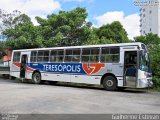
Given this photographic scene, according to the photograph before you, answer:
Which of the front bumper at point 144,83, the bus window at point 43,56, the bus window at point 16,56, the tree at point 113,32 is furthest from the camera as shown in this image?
the tree at point 113,32

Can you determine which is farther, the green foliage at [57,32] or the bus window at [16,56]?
the green foliage at [57,32]

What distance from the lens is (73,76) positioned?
65.4 ft

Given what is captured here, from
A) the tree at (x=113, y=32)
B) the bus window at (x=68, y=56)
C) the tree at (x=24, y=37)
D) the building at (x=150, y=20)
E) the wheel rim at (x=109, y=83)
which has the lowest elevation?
the wheel rim at (x=109, y=83)

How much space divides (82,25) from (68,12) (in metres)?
1.96

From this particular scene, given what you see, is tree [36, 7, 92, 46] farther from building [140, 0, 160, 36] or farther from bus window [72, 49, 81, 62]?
building [140, 0, 160, 36]

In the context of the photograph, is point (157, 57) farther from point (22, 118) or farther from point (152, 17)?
point (152, 17)

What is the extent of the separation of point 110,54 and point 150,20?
87001 millimetres

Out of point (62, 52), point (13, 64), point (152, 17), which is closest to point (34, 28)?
point (13, 64)

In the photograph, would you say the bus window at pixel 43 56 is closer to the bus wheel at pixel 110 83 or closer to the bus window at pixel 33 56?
the bus window at pixel 33 56

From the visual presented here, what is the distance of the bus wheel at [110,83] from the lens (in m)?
17.7

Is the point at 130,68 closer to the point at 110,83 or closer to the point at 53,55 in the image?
the point at 110,83

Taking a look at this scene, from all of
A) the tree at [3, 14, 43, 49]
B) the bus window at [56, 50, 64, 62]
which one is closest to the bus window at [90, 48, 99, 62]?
the bus window at [56, 50, 64, 62]

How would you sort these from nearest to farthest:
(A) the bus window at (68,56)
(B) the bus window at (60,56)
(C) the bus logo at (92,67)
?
(C) the bus logo at (92,67), (A) the bus window at (68,56), (B) the bus window at (60,56)

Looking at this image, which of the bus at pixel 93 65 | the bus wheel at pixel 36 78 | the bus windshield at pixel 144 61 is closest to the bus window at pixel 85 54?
the bus at pixel 93 65
